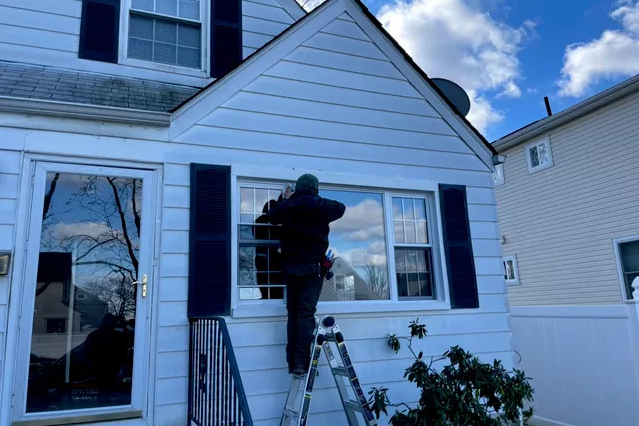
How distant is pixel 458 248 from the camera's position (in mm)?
4836

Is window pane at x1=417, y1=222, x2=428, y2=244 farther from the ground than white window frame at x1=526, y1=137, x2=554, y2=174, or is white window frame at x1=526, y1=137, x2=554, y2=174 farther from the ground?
white window frame at x1=526, y1=137, x2=554, y2=174

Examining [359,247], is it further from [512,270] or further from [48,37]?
[512,270]

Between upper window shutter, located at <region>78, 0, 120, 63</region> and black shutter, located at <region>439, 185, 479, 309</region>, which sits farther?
black shutter, located at <region>439, 185, 479, 309</region>

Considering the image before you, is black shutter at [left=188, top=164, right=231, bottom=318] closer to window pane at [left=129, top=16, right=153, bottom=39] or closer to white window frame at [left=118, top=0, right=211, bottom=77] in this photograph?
white window frame at [left=118, top=0, right=211, bottom=77]

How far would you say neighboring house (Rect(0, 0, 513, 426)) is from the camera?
3.46m

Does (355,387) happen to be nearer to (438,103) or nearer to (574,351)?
(438,103)

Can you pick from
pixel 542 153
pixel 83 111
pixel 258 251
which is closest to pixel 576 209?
pixel 542 153

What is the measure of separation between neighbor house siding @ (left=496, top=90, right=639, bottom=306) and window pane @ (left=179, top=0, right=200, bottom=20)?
8.63 meters

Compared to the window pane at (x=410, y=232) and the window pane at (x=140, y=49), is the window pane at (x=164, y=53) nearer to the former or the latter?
the window pane at (x=140, y=49)

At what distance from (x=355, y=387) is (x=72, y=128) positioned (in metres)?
2.94

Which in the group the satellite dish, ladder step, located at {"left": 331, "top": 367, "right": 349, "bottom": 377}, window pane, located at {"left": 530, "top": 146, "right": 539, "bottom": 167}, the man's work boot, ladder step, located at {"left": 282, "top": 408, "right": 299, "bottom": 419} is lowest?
ladder step, located at {"left": 282, "top": 408, "right": 299, "bottom": 419}

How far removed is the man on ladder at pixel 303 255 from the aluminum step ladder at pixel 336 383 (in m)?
0.12

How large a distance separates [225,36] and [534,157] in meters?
9.17

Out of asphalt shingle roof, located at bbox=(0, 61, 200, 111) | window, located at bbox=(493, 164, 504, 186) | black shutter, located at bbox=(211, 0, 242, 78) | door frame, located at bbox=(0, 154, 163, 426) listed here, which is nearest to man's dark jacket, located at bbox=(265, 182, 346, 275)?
door frame, located at bbox=(0, 154, 163, 426)
